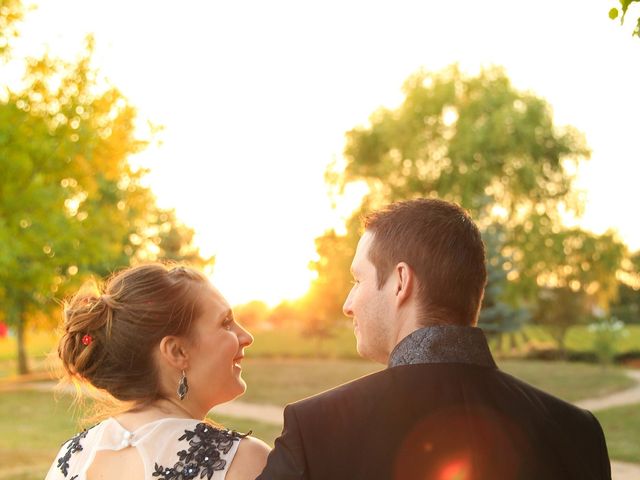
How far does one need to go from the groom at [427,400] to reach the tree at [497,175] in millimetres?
28192

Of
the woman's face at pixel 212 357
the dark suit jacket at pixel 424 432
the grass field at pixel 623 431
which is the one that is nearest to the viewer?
the dark suit jacket at pixel 424 432

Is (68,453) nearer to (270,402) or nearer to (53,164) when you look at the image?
(53,164)

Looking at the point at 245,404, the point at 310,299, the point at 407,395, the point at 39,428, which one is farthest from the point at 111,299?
the point at 310,299

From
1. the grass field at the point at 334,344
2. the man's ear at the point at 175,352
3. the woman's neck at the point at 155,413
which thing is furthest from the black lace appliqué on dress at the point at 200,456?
the grass field at the point at 334,344

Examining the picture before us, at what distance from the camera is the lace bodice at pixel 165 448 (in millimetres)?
2564

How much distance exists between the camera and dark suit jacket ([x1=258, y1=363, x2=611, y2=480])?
1.97 m

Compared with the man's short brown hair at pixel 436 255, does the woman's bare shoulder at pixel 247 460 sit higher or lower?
lower

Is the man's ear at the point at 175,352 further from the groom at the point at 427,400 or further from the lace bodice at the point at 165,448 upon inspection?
the groom at the point at 427,400

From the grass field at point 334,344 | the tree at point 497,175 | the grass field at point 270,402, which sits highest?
the tree at point 497,175

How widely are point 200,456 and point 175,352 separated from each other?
0.38 meters

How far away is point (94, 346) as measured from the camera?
2.84 metres

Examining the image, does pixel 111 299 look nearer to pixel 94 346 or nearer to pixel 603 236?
pixel 94 346

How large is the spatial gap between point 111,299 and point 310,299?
141ft

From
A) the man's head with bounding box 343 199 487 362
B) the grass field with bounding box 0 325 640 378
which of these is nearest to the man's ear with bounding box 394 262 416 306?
the man's head with bounding box 343 199 487 362
